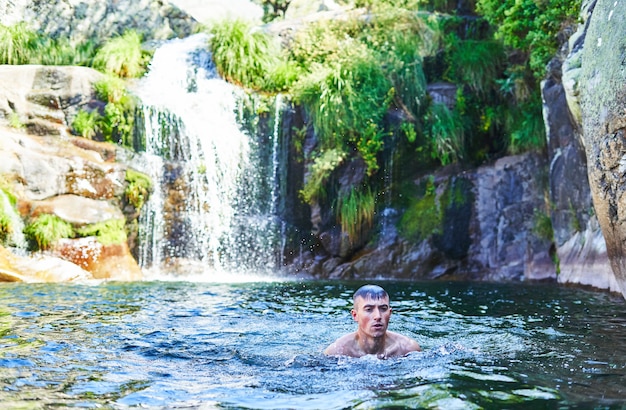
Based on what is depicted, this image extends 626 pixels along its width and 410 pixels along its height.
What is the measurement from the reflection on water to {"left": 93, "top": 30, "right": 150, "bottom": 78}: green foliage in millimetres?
8565

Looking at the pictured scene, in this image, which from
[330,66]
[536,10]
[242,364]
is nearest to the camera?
[242,364]

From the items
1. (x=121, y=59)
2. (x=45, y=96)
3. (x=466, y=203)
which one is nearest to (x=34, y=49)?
(x=121, y=59)

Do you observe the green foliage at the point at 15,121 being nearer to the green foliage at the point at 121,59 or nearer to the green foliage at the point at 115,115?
the green foliage at the point at 115,115

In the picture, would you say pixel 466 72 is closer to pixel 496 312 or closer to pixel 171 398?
pixel 496 312

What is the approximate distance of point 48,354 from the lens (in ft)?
19.0

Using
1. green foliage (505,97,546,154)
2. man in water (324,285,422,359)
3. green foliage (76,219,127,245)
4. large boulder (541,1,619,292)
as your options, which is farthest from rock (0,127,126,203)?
man in water (324,285,422,359)

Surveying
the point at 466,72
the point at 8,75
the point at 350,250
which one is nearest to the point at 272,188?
the point at 350,250

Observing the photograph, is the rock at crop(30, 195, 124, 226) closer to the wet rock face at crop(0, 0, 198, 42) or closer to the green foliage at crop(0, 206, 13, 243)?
the green foliage at crop(0, 206, 13, 243)

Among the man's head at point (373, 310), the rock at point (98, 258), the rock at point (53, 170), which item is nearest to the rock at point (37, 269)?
the rock at point (98, 258)

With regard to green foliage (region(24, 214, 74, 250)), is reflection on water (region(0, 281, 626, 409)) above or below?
below

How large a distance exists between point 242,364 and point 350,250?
33.4ft

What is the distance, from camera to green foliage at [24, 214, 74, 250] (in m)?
13.8

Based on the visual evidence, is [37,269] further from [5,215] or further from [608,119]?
[608,119]

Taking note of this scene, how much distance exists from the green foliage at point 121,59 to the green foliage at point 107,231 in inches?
187
